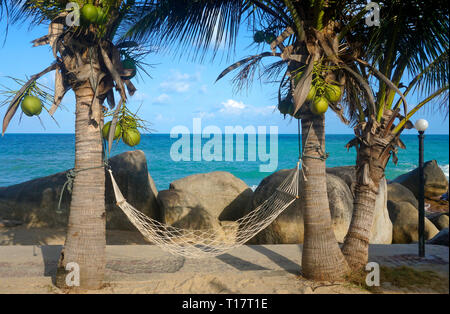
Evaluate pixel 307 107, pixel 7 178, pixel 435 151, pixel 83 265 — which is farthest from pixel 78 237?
pixel 435 151

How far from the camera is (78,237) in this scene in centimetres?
342

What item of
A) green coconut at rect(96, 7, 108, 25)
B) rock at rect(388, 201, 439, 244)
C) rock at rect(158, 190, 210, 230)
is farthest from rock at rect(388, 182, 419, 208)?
green coconut at rect(96, 7, 108, 25)

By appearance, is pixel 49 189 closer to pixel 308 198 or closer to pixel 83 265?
pixel 83 265

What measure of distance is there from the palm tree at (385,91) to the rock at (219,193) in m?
4.39

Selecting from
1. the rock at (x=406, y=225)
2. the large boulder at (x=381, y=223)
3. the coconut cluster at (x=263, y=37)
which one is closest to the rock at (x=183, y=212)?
the large boulder at (x=381, y=223)

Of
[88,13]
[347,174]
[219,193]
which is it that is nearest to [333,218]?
[347,174]

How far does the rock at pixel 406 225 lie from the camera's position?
7215mm

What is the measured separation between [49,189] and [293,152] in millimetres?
27950

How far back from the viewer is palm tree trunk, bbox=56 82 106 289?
11.2ft

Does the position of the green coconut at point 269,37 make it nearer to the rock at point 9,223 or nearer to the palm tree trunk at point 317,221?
the palm tree trunk at point 317,221

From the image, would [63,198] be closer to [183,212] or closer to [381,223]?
[183,212]

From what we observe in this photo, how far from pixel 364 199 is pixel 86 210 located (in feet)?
8.90

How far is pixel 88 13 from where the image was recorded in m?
2.98

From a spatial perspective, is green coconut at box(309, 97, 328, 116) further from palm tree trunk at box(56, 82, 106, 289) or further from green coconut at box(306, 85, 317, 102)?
palm tree trunk at box(56, 82, 106, 289)
